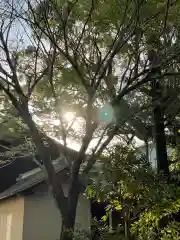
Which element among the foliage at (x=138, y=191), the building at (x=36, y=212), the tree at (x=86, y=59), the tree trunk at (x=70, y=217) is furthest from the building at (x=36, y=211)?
the foliage at (x=138, y=191)

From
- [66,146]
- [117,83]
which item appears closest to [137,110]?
[117,83]

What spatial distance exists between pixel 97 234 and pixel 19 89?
3547 millimetres

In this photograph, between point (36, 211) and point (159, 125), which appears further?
point (36, 211)

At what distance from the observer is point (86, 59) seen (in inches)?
292

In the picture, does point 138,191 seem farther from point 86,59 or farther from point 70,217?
point 86,59

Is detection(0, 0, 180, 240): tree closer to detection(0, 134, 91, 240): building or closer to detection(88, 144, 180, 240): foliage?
detection(88, 144, 180, 240): foliage

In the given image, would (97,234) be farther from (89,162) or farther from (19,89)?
(19,89)

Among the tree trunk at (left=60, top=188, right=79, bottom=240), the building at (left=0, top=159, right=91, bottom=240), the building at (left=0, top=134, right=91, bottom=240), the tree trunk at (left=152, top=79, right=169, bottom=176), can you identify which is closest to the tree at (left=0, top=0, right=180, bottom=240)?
the tree trunk at (left=60, top=188, right=79, bottom=240)

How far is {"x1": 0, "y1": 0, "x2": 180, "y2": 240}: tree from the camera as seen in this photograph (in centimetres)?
663

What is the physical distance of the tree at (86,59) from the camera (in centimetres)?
663

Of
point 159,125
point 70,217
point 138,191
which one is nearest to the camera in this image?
point 138,191

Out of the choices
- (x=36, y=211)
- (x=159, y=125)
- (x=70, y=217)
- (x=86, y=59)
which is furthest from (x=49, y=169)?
(x=36, y=211)

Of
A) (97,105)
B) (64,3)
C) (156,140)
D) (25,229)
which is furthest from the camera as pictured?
(25,229)

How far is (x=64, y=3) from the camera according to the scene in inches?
262
